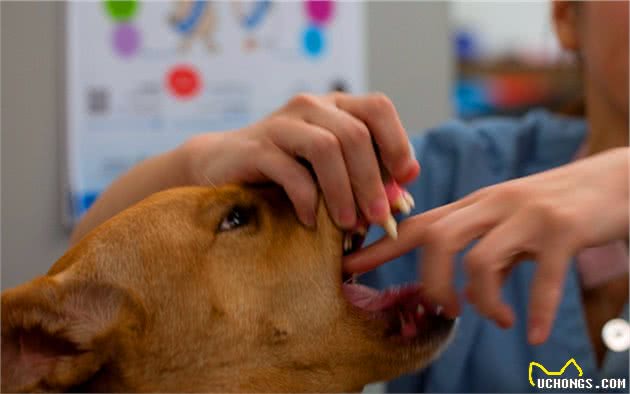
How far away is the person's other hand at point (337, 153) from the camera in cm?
74

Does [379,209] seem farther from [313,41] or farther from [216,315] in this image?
[313,41]

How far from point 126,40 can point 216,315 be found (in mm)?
950

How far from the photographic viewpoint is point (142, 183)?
3.29 ft

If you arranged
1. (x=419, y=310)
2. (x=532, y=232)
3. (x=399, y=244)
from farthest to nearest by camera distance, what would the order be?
(x=419, y=310), (x=399, y=244), (x=532, y=232)

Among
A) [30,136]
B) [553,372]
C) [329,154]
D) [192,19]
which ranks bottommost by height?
[553,372]

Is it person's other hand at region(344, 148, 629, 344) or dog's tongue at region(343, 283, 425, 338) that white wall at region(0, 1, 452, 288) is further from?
person's other hand at region(344, 148, 629, 344)

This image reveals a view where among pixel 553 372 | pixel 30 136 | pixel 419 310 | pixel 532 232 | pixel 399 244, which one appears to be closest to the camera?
pixel 532 232

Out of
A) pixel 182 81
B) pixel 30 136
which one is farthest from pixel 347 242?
pixel 30 136

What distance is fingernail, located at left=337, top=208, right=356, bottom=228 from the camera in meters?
0.76

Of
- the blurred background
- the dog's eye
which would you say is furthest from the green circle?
the dog's eye

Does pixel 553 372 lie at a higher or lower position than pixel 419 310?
lower

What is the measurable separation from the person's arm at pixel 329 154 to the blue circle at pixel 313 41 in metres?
0.76

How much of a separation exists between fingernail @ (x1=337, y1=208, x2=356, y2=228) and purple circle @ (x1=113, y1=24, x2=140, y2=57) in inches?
37.8

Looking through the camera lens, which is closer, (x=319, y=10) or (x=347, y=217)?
(x=347, y=217)
